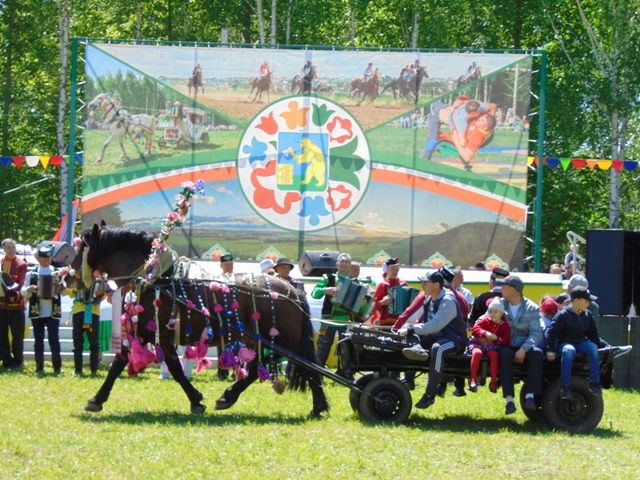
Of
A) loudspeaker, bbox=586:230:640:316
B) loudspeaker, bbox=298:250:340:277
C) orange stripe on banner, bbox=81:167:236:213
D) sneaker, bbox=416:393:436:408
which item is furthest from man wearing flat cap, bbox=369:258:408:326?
orange stripe on banner, bbox=81:167:236:213

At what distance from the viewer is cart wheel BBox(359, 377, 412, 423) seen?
11.5 metres

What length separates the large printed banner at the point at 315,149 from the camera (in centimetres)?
2386

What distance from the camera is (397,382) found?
1148 cm

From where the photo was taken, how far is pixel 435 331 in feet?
37.6

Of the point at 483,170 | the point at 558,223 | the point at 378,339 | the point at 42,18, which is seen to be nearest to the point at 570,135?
the point at 558,223

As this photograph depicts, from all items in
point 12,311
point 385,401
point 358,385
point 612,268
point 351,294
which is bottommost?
point 385,401

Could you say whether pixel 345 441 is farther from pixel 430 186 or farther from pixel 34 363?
pixel 430 186

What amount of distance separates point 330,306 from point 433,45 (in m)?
22.4

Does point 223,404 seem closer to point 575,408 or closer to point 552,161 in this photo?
point 575,408

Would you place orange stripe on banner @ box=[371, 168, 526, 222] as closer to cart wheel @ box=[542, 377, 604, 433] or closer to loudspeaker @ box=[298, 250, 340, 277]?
loudspeaker @ box=[298, 250, 340, 277]

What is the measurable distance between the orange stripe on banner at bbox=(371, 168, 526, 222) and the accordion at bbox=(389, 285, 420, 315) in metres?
10.3

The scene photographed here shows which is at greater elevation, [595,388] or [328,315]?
[328,315]

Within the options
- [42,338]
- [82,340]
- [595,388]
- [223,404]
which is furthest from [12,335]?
[595,388]

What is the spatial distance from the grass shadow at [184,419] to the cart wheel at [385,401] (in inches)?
23.2
